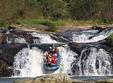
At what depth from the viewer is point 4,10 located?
4912 centimetres

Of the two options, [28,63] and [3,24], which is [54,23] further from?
[28,63]

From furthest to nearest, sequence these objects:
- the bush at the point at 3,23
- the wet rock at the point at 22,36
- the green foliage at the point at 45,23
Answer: the bush at the point at 3,23
the green foliage at the point at 45,23
the wet rock at the point at 22,36

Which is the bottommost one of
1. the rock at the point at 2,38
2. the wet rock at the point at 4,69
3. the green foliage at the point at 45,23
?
the wet rock at the point at 4,69

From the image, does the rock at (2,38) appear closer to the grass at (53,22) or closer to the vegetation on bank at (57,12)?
the grass at (53,22)

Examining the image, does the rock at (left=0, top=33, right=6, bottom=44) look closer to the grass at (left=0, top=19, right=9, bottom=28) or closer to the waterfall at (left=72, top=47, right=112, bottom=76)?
the grass at (left=0, top=19, right=9, bottom=28)

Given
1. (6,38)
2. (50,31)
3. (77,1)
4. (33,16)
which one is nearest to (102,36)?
(50,31)

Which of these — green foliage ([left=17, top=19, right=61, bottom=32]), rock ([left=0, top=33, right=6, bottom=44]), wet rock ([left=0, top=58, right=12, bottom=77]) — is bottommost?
wet rock ([left=0, top=58, right=12, bottom=77])

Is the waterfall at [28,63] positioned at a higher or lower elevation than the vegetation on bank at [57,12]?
lower

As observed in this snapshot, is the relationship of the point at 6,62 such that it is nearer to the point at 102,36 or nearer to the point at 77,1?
the point at 102,36

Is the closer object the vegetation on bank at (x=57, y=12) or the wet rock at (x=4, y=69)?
the wet rock at (x=4, y=69)

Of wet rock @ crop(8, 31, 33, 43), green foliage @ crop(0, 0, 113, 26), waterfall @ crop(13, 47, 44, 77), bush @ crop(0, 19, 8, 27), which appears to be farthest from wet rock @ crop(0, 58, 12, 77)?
green foliage @ crop(0, 0, 113, 26)

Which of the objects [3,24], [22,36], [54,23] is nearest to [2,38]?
[22,36]

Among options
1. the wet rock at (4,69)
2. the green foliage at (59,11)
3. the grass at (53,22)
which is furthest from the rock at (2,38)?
the green foliage at (59,11)

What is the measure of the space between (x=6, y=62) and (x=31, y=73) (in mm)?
1608
